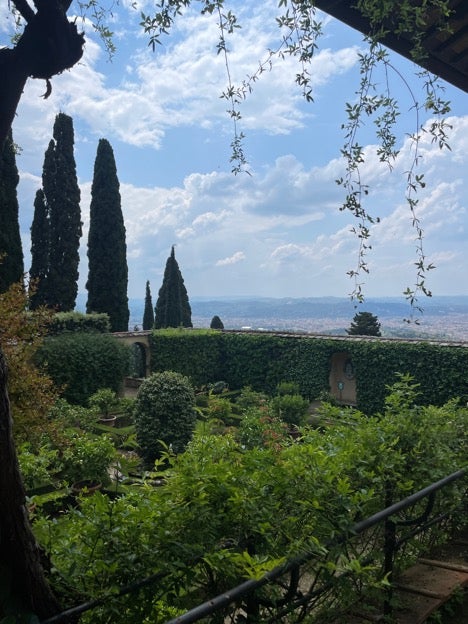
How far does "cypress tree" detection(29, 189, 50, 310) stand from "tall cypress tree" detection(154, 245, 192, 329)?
300 inches

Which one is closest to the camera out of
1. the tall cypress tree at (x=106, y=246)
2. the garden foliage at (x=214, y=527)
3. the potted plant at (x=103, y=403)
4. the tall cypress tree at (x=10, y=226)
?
the garden foliage at (x=214, y=527)

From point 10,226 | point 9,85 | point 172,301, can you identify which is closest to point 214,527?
point 9,85

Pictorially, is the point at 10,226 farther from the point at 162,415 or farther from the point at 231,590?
the point at 231,590

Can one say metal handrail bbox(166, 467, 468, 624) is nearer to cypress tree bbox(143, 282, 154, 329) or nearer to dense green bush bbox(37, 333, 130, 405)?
dense green bush bbox(37, 333, 130, 405)

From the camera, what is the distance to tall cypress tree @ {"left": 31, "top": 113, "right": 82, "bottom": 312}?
20.5m

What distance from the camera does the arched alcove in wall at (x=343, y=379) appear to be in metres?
15.8

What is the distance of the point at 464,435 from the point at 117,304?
18.9 meters

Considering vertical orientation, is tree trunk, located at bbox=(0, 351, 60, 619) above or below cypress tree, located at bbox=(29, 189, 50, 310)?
below

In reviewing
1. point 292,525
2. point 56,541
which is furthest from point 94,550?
point 292,525

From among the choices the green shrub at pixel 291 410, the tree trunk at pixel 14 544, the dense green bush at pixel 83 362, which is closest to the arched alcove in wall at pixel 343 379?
the green shrub at pixel 291 410

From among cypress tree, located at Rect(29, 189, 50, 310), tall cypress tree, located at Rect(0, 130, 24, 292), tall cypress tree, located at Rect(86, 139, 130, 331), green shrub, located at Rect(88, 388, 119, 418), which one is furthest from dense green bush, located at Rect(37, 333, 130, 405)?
cypress tree, located at Rect(29, 189, 50, 310)

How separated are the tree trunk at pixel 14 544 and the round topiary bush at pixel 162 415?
8.05 meters

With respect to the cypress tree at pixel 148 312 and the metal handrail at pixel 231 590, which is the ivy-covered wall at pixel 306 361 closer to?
the metal handrail at pixel 231 590

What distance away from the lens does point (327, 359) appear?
14.6m
